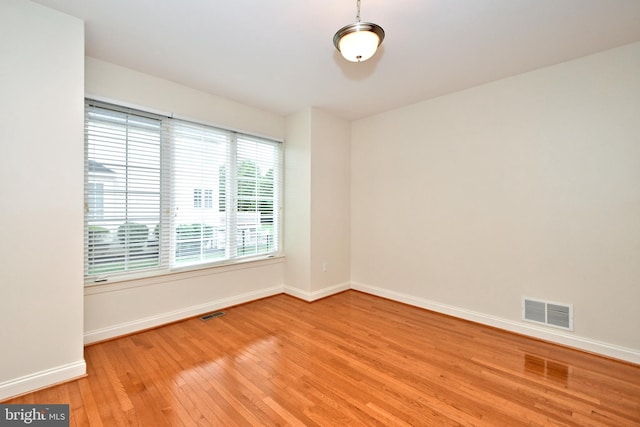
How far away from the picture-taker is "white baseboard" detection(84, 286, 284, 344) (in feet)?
8.80

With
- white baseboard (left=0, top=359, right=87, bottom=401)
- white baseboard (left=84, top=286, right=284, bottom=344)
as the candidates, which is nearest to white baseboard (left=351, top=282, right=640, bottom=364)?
white baseboard (left=84, top=286, right=284, bottom=344)

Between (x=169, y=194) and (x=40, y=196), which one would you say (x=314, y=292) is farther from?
(x=40, y=196)

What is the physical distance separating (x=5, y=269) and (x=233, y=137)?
2.50 meters

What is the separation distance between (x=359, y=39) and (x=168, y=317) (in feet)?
10.8

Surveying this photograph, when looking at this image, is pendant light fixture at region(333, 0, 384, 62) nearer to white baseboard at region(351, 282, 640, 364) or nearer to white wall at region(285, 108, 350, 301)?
white wall at region(285, 108, 350, 301)

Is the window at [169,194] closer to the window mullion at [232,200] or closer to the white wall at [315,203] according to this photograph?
the window mullion at [232,200]

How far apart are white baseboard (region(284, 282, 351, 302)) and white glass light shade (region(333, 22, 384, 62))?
3.05 metres

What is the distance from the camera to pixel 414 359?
2.43 metres

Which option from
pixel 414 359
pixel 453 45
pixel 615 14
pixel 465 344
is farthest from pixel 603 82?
pixel 414 359

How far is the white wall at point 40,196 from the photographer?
1.89 meters

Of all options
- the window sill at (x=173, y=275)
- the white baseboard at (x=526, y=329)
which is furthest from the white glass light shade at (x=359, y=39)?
the white baseboard at (x=526, y=329)

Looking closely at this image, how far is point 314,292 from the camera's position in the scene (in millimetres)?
3992

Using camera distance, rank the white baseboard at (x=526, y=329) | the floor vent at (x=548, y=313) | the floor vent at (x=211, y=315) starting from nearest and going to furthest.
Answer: the white baseboard at (x=526, y=329), the floor vent at (x=548, y=313), the floor vent at (x=211, y=315)

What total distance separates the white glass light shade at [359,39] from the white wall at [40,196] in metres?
2.01
